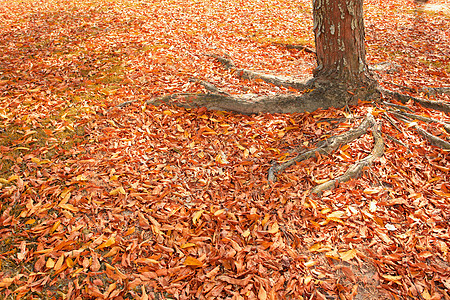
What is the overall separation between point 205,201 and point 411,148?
8.65 feet

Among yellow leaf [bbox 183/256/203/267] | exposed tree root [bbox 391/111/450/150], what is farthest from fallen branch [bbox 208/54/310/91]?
yellow leaf [bbox 183/256/203/267]

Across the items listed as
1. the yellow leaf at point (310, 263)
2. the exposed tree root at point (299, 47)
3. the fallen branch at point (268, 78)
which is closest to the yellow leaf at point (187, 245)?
the yellow leaf at point (310, 263)

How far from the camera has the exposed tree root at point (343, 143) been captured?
11.1 feet

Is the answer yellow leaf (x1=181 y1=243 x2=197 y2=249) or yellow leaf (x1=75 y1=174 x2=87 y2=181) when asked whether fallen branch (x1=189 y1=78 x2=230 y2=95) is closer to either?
yellow leaf (x1=75 y1=174 x2=87 y2=181)

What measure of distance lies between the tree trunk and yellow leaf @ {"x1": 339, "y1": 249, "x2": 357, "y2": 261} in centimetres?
256

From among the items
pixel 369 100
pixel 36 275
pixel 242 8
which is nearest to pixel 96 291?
pixel 36 275

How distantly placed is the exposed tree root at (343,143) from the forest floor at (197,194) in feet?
0.25

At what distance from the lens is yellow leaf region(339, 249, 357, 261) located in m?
2.73

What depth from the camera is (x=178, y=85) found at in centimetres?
514

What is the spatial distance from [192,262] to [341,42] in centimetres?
353

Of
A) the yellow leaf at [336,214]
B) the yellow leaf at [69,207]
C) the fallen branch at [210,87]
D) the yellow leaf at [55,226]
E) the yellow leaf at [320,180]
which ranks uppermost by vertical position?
the fallen branch at [210,87]

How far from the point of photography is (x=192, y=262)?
2.69 metres

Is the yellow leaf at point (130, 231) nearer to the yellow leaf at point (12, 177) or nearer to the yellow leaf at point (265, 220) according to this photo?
the yellow leaf at point (265, 220)

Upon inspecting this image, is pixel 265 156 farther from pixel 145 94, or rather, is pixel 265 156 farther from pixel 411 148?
pixel 145 94
